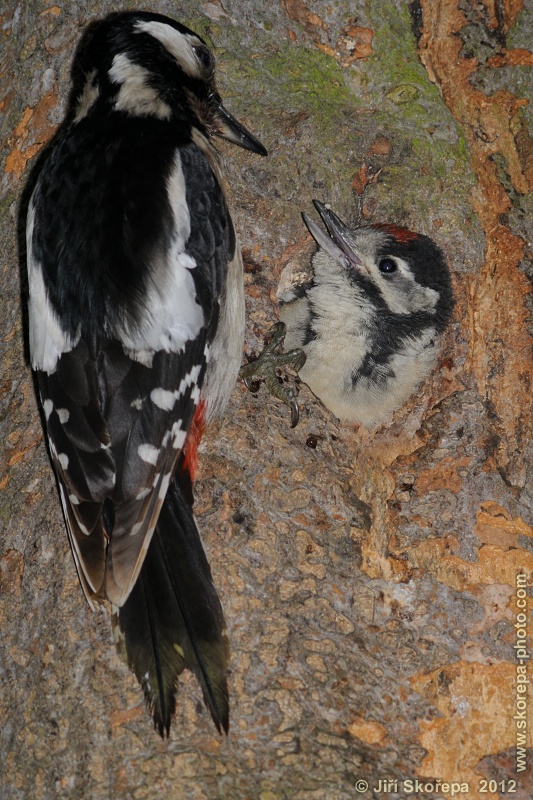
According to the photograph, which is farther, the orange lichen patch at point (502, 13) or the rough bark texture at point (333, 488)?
the orange lichen patch at point (502, 13)

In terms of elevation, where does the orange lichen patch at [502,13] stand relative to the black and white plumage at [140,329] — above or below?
above

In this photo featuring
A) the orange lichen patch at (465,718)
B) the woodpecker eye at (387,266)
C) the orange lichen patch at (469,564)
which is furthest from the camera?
the woodpecker eye at (387,266)

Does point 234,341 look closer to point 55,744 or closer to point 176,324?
point 176,324

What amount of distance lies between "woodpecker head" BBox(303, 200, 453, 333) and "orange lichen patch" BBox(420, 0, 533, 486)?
14 cm

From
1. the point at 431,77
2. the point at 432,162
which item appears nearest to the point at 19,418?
the point at 432,162

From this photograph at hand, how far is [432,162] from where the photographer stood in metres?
3.16

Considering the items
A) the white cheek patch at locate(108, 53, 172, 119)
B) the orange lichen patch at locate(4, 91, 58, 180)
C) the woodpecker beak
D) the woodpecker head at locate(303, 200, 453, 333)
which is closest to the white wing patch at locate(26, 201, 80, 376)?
the orange lichen patch at locate(4, 91, 58, 180)

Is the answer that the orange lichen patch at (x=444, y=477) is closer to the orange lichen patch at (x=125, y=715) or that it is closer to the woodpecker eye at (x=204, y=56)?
the orange lichen patch at (x=125, y=715)

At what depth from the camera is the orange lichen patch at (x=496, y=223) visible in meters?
2.88

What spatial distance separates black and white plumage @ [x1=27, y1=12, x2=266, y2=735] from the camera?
2.21 meters

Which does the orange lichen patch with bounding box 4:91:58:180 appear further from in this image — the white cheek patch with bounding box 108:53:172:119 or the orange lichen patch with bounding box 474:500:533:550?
the orange lichen patch with bounding box 474:500:533:550

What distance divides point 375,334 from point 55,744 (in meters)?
1.84

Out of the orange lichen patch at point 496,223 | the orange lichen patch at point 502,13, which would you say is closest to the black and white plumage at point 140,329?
the orange lichen patch at point 496,223

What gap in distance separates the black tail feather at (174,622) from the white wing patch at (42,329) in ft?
1.72
